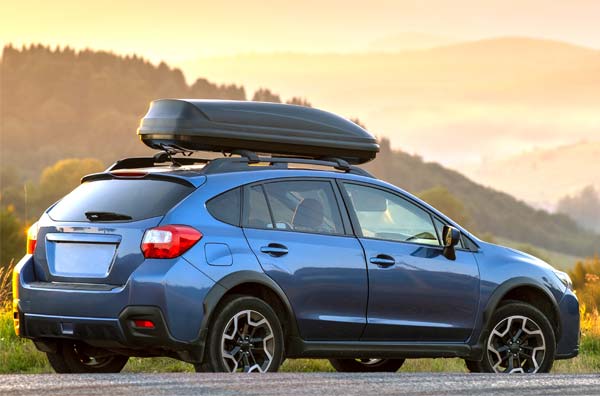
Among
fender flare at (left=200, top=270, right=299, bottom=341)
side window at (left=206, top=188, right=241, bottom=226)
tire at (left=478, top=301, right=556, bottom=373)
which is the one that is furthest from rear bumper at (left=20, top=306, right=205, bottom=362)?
tire at (left=478, top=301, right=556, bottom=373)

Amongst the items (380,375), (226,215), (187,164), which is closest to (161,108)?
(187,164)

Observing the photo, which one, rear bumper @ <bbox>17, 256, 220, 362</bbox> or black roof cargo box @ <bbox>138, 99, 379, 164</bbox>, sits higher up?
black roof cargo box @ <bbox>138, 99, 379, 164</bbox>

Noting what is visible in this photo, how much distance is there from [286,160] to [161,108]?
3.35ft

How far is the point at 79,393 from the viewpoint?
699 cm

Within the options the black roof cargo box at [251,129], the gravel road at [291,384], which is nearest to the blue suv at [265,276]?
the black roof cargo box at [251,129]

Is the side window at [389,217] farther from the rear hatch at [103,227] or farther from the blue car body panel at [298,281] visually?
the rear hatch at [103,227]

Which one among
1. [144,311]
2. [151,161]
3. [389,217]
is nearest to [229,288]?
[144,311]

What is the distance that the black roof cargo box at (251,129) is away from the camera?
9.14 m

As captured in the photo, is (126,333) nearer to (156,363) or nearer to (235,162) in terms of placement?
(235,162)

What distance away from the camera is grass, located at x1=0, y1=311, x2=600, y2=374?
10836mm

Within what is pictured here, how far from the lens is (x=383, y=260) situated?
9453 mm

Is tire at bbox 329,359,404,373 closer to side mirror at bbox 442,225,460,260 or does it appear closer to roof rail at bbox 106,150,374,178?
side mirror at bbox 442,225,460,260

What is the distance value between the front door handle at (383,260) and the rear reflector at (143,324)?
6.39 feet

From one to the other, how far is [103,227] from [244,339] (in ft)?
4.04
